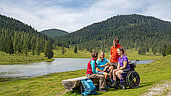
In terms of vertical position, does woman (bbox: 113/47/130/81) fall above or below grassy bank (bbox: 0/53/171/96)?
above

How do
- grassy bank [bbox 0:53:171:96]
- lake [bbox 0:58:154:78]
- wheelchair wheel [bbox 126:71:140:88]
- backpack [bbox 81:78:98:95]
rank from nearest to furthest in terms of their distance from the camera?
backpack [bbox 81:78:98:95] → grassy bank [bbox 0:53:171:96] → wheelchair wheel [bbox 126:71:140:88] → lake [bbox 0:58:154:78]

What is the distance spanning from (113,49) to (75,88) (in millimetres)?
5162

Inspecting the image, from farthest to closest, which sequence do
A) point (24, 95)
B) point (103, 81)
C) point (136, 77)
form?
point (24, 95) → point (136, 77) → point (103, 81)

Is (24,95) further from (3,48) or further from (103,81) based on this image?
(3,48)

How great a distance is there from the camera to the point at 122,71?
12.5 meters

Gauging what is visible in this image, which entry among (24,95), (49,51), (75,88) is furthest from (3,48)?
(75,88)

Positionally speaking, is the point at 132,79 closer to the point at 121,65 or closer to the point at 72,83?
the point at 121,65

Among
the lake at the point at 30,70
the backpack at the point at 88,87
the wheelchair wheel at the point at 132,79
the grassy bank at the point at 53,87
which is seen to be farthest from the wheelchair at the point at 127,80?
the lake at the point at 30,70

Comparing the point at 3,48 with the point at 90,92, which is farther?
the point at 3,48

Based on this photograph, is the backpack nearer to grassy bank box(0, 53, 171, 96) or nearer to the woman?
grassy bank box(0, 53, 171, 96)

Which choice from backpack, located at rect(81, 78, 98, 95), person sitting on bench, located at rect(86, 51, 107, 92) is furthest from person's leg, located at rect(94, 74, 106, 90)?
backpack, located at rect(81, 78, 98, 95)

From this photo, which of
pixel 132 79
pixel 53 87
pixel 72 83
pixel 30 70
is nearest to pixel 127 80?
pixel 132 79

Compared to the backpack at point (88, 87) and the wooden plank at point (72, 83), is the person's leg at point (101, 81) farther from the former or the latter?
the wooden plank at point (72, 83)

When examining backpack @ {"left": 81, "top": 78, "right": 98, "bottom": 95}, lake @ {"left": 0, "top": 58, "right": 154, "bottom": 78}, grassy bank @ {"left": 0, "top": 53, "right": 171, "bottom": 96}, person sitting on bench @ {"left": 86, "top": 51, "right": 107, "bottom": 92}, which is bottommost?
lake @ {"left": 0, "top": 58, "right": 154, "bottom": 78}
